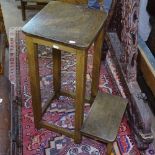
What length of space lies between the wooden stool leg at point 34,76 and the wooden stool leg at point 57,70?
0.34 m

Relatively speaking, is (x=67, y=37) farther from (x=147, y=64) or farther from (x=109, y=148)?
(x=147, y=64)

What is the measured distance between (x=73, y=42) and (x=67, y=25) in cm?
21

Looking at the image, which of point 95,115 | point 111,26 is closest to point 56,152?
point 95,115

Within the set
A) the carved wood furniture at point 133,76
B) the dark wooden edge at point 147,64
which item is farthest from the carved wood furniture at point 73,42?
the dark wooden edge at point 147,64

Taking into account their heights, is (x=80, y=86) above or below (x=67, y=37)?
below

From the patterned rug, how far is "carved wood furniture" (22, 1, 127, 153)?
0.08 m

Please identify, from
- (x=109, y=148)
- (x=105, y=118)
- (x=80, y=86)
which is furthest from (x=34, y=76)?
(x=109, y=148)

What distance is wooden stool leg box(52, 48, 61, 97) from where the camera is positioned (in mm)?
2096

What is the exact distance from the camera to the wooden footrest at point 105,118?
71.2 inches

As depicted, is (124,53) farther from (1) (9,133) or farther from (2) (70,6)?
(1) (9,133)

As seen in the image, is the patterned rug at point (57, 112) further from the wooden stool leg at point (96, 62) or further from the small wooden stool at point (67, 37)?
the wooden stool leg at point (96, 62)

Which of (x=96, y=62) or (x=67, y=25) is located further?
(x=96, y=62)

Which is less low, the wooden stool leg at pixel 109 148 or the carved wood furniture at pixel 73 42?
the carved wood furniture at pixel 73 42

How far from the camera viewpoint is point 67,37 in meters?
1.55
